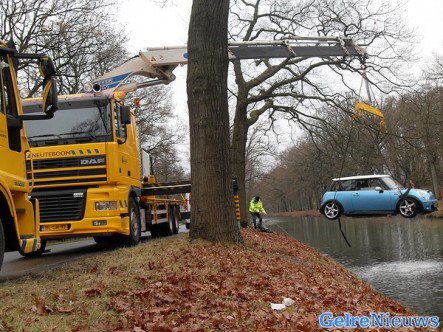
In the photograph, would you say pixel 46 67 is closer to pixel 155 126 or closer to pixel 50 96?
pixel 50 96

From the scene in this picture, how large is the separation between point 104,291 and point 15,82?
329cm

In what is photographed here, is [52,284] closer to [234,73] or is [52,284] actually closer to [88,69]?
[234,73]

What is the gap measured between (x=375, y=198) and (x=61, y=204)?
8.78 meters

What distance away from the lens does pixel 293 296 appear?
6.33 m

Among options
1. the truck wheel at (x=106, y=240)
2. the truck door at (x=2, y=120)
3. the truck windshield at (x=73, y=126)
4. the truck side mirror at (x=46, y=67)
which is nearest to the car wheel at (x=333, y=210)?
the truck wheel at (x=106, y=240)

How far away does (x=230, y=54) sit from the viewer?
14883 millimetres

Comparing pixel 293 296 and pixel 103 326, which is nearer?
pixel 103 326

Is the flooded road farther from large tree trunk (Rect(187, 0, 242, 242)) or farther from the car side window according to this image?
large tree trunk (Rect(187, 0, 242, 242))

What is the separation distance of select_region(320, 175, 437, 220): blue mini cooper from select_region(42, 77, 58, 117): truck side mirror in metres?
9.10

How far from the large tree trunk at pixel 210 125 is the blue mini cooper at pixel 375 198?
501 centimetres

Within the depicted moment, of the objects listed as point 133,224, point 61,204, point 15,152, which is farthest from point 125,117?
point 15,152

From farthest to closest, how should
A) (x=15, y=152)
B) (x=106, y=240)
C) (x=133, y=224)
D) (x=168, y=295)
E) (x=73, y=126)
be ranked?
(x=106, y=240) → (x=133, y=224) → (x=73, y=126) → (x=15, y=152) → (x=168, y=295)

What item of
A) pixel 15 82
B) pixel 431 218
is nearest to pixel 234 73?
pixel 15 82

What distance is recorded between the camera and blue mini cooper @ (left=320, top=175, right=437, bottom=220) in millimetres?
13352
